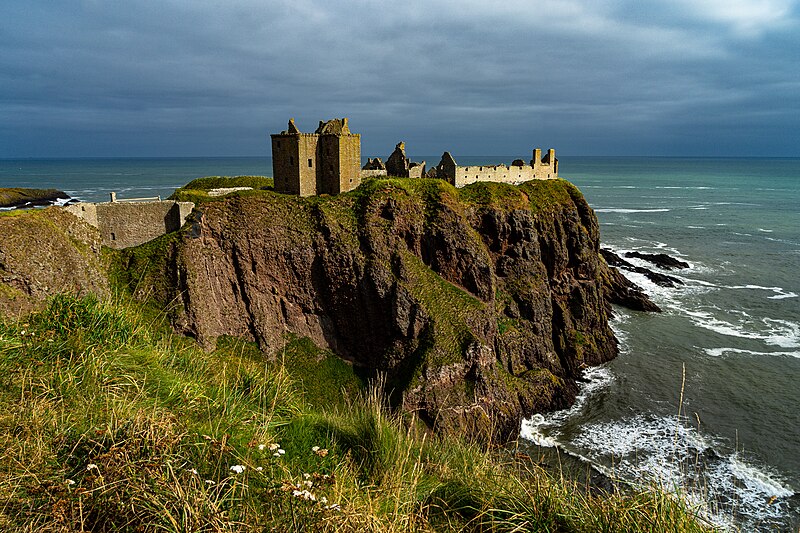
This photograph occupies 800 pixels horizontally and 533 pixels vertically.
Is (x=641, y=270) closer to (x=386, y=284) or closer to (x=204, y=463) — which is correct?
(x=386, y=284)

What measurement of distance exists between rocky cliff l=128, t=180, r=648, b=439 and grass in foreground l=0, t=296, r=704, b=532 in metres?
22.7

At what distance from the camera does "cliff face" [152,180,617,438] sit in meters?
32.5

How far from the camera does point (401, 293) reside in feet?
114

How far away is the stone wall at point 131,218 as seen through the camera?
3225 centimetres

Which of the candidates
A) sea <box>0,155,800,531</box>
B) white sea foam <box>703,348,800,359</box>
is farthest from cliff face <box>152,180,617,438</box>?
white sea foam <box>703,348,800,359</box>

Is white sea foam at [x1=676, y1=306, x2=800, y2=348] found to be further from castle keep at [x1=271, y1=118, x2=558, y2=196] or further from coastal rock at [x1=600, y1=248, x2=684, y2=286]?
castle keep at [x1=271, y1=118, x2=558, y2=196]

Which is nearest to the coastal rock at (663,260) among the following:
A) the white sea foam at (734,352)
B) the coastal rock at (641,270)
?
the coastal rock at (641,270)

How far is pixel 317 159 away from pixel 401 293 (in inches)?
595

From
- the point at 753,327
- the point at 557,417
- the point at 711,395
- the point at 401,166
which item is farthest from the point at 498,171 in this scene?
the point at 753,327

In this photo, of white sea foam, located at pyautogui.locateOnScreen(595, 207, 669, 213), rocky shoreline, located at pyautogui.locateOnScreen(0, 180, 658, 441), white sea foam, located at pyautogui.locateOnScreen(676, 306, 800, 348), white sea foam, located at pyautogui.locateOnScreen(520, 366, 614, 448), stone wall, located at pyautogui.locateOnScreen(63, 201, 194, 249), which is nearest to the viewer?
white sea foam, located at pyautogui.locateOnScreen(520, 366, 614, 448)

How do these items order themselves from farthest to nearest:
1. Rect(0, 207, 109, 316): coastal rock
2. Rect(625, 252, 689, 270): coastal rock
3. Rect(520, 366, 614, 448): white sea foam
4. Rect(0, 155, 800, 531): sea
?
Rect(625, 252, 689, 270): coastal rock, Rect(520, 366, 614, 448): white sea foam, Rect(0, 207, 109, 316): coastal rock, Rect(0, 155, 800, 531): sea

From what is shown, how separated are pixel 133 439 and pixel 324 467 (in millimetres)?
2584

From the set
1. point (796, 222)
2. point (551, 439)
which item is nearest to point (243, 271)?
point (551, 439)

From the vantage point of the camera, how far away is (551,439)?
3105 cm
